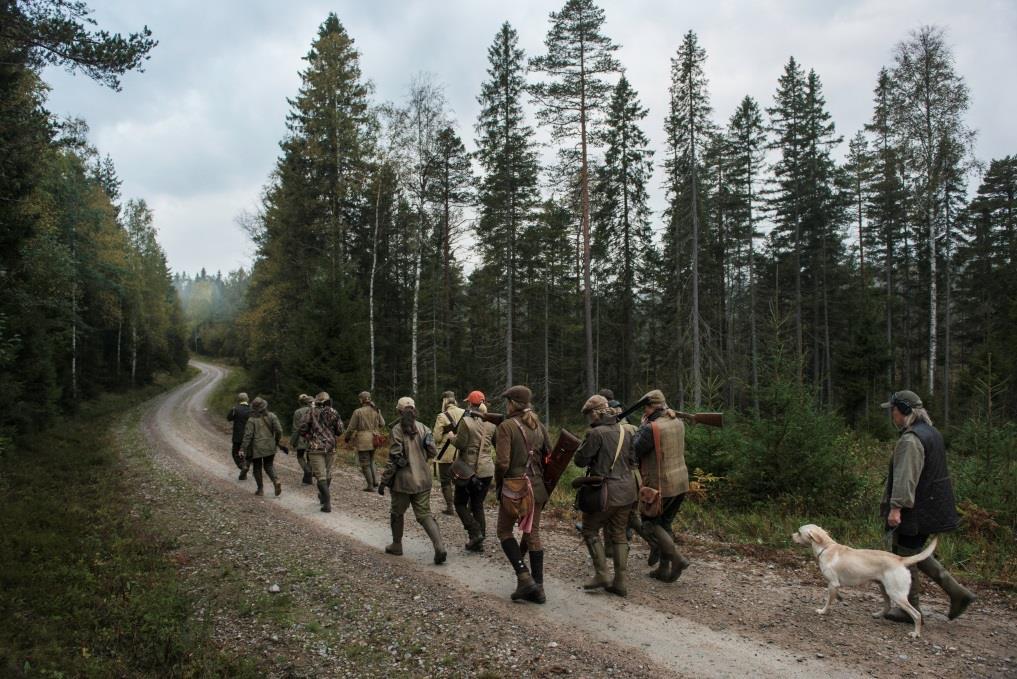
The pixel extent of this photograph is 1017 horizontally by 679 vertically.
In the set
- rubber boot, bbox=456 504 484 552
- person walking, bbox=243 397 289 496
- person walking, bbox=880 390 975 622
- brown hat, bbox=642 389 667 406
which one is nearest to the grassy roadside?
person walking, bbox=243 397 289 496

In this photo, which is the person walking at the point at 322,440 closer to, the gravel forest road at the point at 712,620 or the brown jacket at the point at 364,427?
the brown jacket at the point at 364,427

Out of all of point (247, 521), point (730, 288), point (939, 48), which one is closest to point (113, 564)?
point (247, 521)

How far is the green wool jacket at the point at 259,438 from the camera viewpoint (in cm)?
1163

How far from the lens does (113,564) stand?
7168 mm

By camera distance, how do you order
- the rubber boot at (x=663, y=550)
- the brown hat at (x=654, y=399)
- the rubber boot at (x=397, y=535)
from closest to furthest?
the rubber boot at (x=663, y=550) < the brown hat at (x=654, y=399) < the rubber boot at (x=397, y=535)

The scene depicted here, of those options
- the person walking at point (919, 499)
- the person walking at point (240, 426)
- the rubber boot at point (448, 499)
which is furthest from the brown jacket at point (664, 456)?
the person walking at point (240, 426)

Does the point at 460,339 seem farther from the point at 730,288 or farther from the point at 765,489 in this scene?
the point at 765,489

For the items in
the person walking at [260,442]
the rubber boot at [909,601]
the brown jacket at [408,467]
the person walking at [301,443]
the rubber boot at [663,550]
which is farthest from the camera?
the person walking at [301,443]

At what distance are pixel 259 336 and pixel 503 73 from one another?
53.9 feet

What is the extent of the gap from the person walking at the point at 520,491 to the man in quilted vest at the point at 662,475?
1.28m

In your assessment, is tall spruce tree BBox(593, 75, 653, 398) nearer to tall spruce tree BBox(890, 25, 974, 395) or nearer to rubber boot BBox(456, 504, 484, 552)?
tall spruce tree BBox(890, 25, 974, 395)

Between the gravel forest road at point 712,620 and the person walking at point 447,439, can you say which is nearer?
the gravel forest road at point 712,620

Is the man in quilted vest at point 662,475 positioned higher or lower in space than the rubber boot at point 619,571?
higher

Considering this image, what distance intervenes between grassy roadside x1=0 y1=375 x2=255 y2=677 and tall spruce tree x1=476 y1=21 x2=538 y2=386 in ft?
49.6
